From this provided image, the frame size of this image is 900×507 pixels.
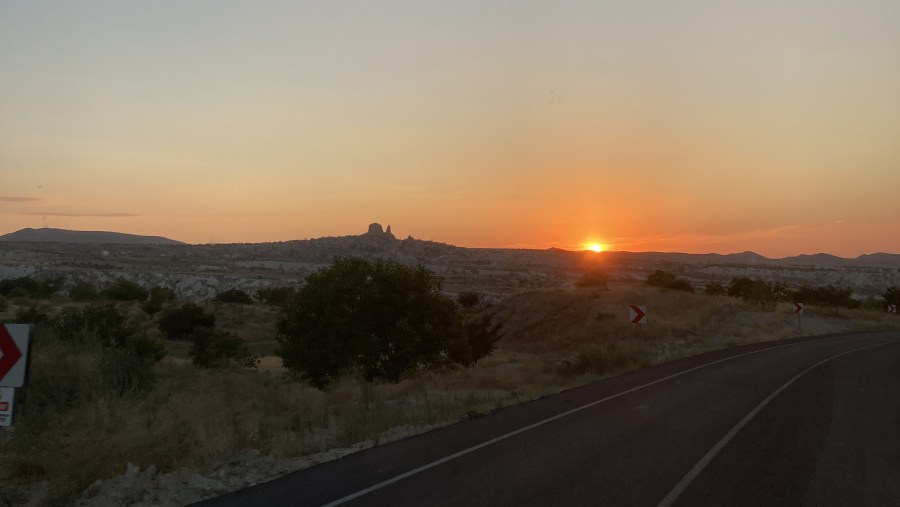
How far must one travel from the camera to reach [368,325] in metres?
27.0

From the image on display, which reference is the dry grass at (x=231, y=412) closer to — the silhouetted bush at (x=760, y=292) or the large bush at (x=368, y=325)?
the large bush at (x=368, y=325)

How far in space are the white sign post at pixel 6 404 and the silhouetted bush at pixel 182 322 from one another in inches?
1737

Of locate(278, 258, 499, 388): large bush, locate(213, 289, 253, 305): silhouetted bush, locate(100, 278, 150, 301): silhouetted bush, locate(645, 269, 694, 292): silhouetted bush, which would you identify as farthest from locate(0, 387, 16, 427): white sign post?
locate(645, 269, 694, 292): silhouetted bush

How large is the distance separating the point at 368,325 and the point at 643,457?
18143 mm

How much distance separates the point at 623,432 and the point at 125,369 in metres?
11.9

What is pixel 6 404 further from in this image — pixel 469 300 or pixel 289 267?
pixel 289 267

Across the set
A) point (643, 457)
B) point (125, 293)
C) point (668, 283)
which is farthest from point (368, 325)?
point (668, 283)

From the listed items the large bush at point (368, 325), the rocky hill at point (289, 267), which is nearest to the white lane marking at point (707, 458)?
the large bush at point (368, 325)

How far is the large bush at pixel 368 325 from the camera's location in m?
26.7

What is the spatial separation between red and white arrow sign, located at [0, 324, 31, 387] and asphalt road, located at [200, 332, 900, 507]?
9.26 feet

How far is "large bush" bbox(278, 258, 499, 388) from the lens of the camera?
2672 centimetres

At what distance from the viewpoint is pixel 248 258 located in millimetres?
153750

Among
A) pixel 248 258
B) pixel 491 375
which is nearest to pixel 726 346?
pixel 491 375

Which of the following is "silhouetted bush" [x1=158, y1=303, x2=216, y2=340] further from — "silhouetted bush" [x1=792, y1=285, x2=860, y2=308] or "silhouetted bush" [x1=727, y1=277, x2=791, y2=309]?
"silhouetted bush" [x1=792, y1=285, x2=860, y2=308]
